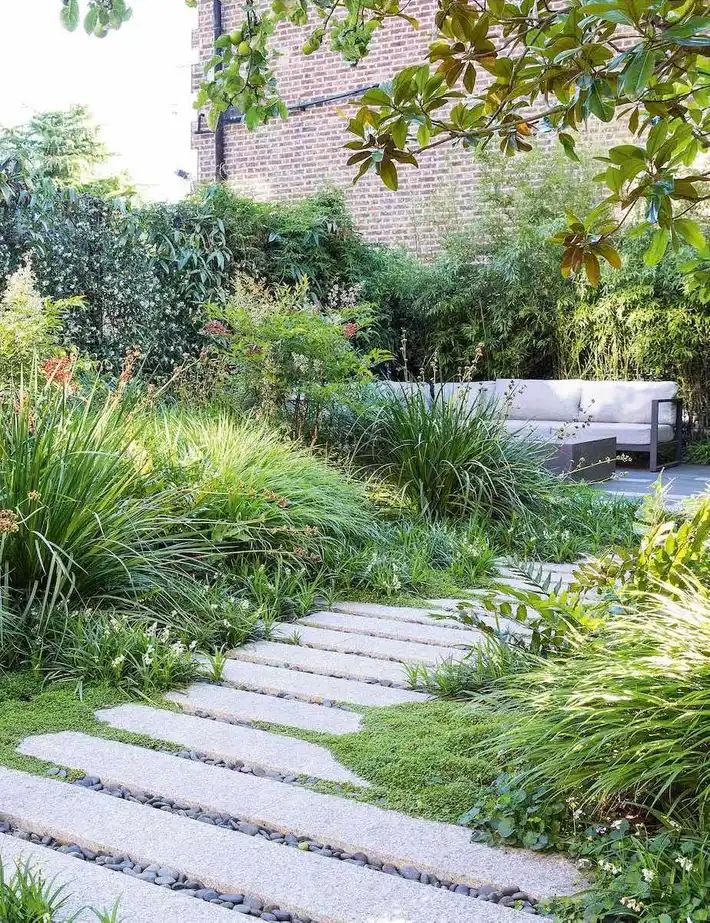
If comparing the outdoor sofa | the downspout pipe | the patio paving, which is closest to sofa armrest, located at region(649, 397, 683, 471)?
the outdoor sofa

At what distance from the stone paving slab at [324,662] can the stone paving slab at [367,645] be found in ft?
0.14

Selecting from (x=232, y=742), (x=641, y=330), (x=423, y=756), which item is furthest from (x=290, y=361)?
(x=641, y=330)

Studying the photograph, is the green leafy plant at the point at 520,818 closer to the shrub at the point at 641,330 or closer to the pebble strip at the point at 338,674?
the pebble strip at the point at 338,674

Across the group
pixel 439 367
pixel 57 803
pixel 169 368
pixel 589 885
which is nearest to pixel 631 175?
pixel 589 885

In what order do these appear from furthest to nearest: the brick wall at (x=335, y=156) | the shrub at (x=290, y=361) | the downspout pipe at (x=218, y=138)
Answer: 1. the downspout pipe at (x=218, y=138)
2. the brick wall at (x=335, y=156)
3. the shrub at (x=290, y=361)

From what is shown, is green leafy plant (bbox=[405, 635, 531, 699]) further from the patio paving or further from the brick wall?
the brick wall

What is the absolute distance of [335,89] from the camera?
1251 centimetres

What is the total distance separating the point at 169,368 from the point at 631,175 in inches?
303

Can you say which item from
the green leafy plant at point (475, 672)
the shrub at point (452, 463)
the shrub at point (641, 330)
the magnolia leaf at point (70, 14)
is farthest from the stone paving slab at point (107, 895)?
the shrub at point (641, 330)

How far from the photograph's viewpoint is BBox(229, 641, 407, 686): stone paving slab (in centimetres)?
301

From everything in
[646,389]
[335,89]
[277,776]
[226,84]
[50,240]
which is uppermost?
[335,89]

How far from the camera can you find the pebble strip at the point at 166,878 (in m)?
1.68

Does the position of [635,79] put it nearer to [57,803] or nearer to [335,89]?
[57,803]

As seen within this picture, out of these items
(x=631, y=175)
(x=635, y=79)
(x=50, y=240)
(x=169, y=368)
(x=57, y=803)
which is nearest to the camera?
(x=635, y=79)
